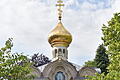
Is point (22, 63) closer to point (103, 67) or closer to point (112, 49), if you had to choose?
point (112, 49)

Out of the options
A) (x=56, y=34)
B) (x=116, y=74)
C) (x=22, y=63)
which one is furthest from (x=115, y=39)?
(x=56, y=34)

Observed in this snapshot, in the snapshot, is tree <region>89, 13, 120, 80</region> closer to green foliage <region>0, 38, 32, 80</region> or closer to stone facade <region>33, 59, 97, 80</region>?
green foliage <region>0, 38, 32, 80</region>

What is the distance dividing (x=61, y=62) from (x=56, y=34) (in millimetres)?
4553

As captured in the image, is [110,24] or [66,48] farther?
[66,48]

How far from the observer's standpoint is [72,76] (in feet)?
114

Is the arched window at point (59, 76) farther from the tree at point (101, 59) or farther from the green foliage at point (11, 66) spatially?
the green foliage at point (11, 66)

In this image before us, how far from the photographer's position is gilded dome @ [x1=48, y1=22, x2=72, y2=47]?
38.3 meters

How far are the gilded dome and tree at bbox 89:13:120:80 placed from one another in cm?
2260

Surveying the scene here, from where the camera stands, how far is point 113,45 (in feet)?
48.9

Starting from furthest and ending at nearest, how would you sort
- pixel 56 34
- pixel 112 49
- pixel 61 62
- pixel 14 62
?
1. pixel 56 34
2. pixel 61 62
3. pixel 112 49
4. pixel 14 62

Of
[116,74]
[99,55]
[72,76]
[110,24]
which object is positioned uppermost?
[99,55]

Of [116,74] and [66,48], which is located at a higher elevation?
[66,48]

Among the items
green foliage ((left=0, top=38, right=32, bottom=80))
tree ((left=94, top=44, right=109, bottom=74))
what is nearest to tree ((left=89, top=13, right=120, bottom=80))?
green foliage ((left=0, top=38, right=32, bottom=80))

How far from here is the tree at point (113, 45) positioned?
1444 cm
